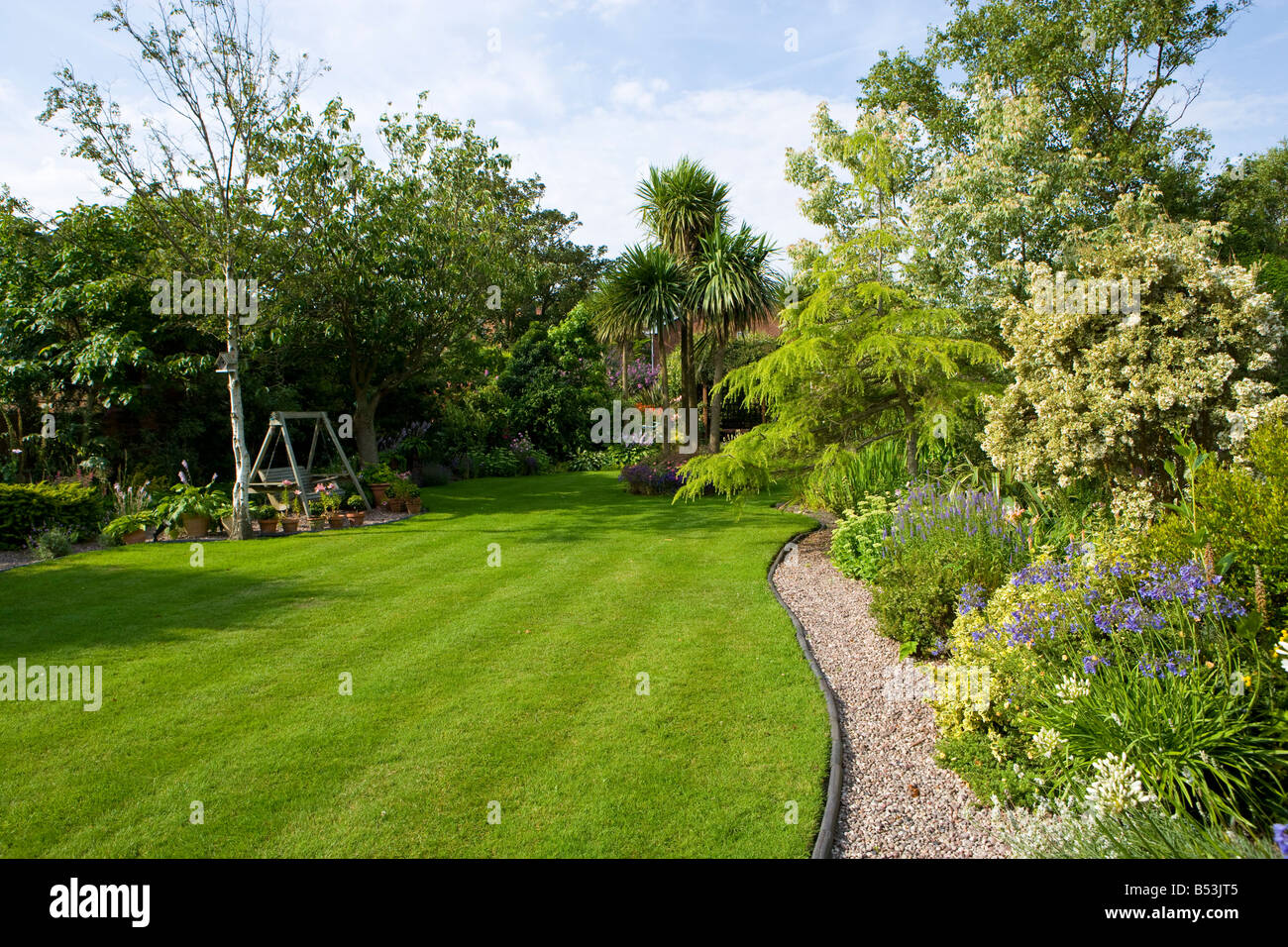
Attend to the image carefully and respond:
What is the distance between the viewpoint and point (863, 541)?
817 cm

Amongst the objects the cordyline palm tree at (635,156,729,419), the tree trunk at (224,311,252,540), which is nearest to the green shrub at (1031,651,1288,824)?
Answer: the tree trunk at (224,311,252,540)

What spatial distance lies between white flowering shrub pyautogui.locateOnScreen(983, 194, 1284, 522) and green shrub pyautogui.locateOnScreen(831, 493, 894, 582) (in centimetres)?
171

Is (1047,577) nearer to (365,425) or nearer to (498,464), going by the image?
(365,425)

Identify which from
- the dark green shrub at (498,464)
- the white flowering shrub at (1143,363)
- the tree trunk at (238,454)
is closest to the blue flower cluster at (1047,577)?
the white flowering shrub at (1143,363)

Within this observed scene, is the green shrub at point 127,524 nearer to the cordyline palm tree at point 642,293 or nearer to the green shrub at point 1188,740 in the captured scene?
the cordyline palm tree at point 642,293

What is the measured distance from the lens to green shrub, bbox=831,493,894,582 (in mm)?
7855

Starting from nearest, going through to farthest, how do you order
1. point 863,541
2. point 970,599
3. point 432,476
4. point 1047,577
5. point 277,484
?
point 1047,577
point 970,599
point 863,541
point 277,484
point 432,476

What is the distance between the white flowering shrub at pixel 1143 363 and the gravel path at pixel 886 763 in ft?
7.56

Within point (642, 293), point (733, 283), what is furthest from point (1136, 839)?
point (642, 293)

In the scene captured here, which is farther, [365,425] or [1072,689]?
[365,425]

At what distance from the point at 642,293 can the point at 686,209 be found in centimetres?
210

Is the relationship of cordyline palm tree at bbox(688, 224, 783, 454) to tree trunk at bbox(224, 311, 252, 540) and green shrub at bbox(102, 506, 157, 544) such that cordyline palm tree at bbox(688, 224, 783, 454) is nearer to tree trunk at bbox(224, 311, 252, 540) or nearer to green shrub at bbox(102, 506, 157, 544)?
tree trunk at bbox(224, 311, 252, 540)
